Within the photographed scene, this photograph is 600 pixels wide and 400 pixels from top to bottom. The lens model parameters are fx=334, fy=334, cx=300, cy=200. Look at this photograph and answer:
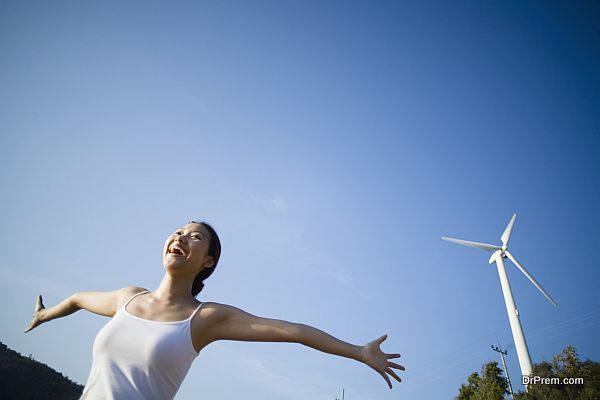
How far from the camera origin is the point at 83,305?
340cm

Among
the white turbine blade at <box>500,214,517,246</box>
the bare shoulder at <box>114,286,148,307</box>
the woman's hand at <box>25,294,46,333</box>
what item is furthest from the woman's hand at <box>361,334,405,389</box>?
the white turbine blade at <box>500,214,517,246</box>

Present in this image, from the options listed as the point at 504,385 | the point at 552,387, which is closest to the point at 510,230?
the point at 552,387

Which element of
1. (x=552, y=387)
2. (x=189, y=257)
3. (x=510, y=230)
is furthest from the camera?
(x=510, y=230)

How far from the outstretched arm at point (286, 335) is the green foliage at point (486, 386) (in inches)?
1562

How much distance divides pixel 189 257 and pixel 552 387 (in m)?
36.6

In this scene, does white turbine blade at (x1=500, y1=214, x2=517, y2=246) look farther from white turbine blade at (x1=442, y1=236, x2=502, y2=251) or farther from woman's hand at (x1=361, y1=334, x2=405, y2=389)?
woman's hand at (x1=361, y1=334, x2=405, y2=389)

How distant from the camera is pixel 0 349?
117 ft

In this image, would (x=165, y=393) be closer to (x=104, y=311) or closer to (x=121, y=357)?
(x=121, y=357)

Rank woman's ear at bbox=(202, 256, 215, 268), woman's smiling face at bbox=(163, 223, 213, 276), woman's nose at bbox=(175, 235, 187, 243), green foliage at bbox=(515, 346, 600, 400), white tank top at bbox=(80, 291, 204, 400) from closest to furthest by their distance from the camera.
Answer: white tank top at bbox=(80, 291, 204, 400)
woman's smiling face at bbox=(163, 223, 213, 276)
woman's nose at bbox=(175, 235, 187, 243)
woman's ear at bbox=(202, 256, 215, 268)
green foliage at bbox=(515, 346, 600, 400)

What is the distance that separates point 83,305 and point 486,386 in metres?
41.7

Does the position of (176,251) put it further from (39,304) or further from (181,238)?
(39,304)

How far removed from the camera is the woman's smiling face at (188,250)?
2932 mm

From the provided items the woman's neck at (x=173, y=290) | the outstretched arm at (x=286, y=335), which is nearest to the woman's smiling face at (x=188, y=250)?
the woman's neck at (x=173, y=290)

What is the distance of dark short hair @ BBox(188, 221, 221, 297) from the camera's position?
328cm
